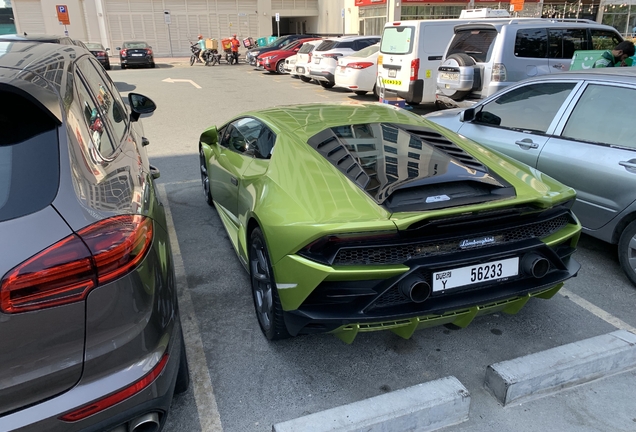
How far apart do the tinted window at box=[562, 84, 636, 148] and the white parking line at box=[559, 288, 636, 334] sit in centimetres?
123

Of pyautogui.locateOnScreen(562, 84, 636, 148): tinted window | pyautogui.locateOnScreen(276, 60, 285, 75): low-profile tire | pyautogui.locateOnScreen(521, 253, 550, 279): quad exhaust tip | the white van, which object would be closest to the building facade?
pyautogui.locateOnScreen(276, 60, 285, 75): low-profile tire

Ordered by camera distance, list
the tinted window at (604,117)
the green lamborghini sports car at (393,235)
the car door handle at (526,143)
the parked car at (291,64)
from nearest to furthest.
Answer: the green lamborghini sports car at (393,235) < the tinted window at (604,117) < the car door handle at (526,143) < the parked car at (291,64)

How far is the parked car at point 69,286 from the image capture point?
1.49 m

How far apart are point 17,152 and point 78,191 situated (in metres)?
0.26

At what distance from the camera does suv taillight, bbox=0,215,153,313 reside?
1469 millimetres

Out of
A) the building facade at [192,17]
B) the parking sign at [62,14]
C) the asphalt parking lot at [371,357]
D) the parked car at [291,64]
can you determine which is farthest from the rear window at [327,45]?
the parking sign at [62,14]

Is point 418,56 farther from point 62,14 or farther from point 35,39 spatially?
point 62,14

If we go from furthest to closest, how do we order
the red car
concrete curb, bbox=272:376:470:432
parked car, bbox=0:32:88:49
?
the red car → parked car, bbox=0:32:88:49 → concrete curb, bbox=272:376:470:432

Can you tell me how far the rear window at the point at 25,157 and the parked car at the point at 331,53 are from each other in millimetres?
13827

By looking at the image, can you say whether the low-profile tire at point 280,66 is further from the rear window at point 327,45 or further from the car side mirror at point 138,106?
the car side mirror at point 138,106

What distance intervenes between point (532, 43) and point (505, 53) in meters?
0.73

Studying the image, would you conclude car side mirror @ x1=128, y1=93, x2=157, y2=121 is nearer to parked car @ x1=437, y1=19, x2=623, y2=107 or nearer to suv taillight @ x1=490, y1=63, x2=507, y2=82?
parked car @ x1=437, y1=19, x2=623, y2=107

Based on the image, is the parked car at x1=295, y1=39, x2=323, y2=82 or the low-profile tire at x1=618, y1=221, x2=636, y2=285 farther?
the parked car at x1=295, y1=39, x2=323, y2=82

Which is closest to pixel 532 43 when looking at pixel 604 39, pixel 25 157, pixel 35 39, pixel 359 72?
pixel 604 39
